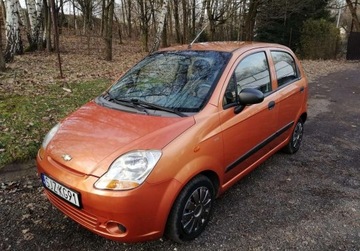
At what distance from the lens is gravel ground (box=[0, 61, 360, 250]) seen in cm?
→ 272

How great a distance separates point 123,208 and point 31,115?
3.83 meters

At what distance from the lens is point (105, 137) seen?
2.54m

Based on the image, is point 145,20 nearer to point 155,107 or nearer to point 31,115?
point 31,115

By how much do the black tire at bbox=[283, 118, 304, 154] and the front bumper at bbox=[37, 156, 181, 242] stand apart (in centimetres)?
265

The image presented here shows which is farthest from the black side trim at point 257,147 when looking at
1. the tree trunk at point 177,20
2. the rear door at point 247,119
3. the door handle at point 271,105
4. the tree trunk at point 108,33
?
the tree trunk at point 177,20

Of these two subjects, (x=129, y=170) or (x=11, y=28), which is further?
(x=11, y=28)

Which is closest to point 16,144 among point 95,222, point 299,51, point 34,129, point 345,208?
point 34,129

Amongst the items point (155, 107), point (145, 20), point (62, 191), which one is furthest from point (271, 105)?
point (145, 20)

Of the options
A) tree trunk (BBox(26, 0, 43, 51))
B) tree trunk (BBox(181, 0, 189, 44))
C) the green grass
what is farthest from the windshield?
tree trunk (BBox(181, 0, 189, 44))

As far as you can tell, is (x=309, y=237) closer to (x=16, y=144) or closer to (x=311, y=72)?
(x=16, y=144)

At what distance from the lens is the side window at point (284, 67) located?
3.94 m

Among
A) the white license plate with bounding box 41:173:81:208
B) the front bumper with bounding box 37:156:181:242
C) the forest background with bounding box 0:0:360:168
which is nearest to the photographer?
the front bumper with bounding box 37:156:181:242

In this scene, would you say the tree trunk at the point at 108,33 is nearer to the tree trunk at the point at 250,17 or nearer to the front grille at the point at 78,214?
the tree trunk at the point at 250,17

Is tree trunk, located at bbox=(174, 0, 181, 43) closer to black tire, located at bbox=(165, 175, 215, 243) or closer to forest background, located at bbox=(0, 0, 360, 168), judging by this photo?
forest background, located at bbox=(0, 0, 360, 168)
